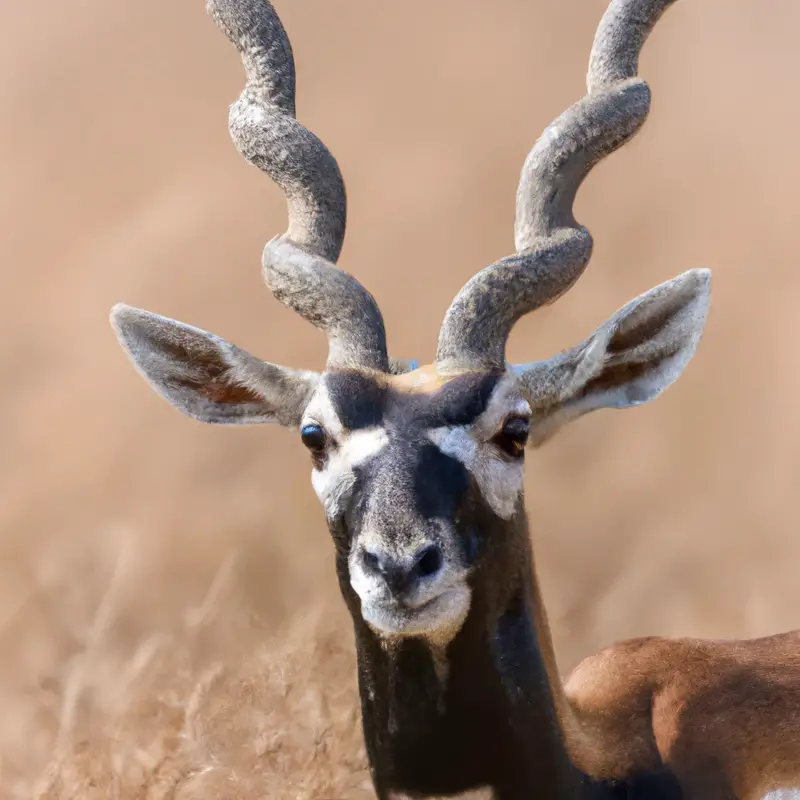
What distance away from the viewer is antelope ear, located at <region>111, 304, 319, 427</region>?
11.8ft

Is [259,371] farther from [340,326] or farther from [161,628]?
[161,628]

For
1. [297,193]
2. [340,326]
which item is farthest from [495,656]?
[297,193]

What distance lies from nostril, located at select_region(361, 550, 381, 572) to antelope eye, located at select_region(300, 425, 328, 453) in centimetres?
52

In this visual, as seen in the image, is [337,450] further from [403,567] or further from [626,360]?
[626,360]

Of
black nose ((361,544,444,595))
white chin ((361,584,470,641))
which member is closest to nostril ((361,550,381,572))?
black nose ((361,544,444,595))

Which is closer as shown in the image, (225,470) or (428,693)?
(428,693)

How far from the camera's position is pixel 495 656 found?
314 cm

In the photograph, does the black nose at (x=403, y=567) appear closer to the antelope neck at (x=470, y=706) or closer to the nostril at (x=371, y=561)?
the nostril at (x=371, y=561)

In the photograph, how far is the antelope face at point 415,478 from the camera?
2.77m

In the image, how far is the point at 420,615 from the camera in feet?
9.29

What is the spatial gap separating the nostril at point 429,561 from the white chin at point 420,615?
0.11 m

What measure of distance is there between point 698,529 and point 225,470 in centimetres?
483

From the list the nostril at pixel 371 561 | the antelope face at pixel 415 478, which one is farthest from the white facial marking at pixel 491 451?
the nostril at pixel 371 561

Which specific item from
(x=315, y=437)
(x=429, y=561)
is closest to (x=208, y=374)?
(x=315, y=437)
